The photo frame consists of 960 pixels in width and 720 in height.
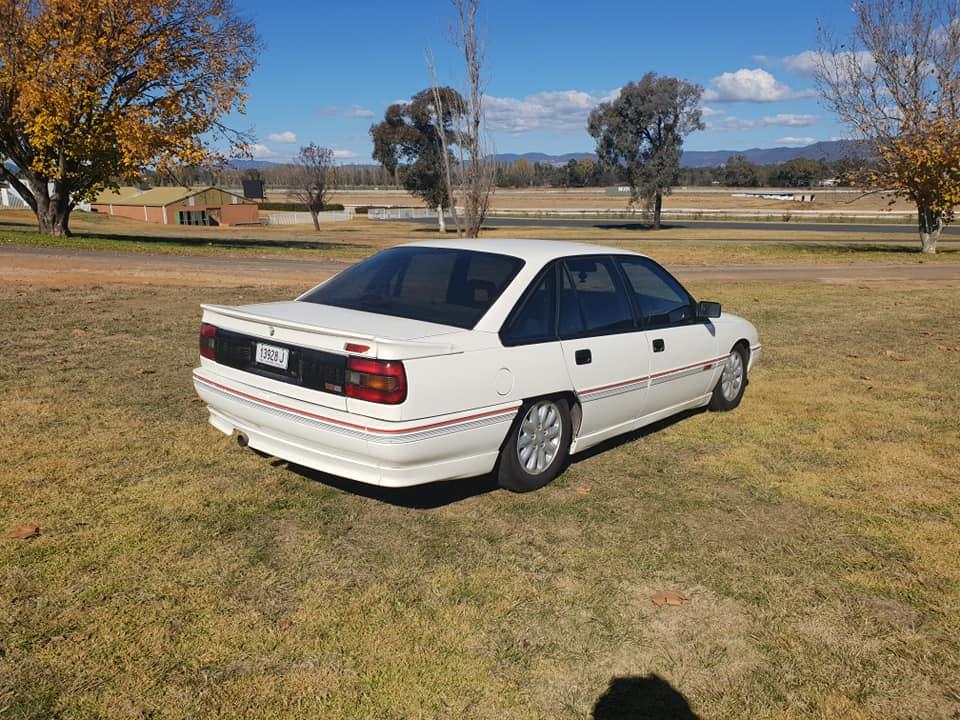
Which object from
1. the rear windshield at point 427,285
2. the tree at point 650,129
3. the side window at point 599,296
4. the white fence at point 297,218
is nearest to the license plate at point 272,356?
the rear windshield at point 427,285

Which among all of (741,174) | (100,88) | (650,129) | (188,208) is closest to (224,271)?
(100,88)

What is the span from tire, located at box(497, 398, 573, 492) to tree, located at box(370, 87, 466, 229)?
61.0 metres

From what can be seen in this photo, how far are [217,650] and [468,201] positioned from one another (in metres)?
30.9

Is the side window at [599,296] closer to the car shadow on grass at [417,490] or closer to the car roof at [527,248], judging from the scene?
the car roof at [527,248]

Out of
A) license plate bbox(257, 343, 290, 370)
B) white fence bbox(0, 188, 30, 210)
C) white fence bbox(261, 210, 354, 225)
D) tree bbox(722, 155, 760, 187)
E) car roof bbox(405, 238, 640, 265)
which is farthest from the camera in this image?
tree bbox(722, 155, 760, 187)

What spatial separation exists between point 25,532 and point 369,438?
1892mm

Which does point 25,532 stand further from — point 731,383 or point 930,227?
point 930,227

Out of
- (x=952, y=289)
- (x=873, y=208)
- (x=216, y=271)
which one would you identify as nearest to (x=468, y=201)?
(x=216, y=271)

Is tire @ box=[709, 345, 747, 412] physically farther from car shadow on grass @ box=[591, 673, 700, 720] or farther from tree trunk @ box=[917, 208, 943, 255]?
tree trunk @ box=[917, 208, 943, 255]

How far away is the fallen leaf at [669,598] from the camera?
11.8ft

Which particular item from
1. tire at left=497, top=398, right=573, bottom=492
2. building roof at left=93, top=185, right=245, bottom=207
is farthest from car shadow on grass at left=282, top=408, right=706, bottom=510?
building roof at left=93, top=185, right=245, bottom=207

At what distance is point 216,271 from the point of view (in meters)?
19.0

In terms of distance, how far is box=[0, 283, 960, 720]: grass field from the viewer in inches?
115

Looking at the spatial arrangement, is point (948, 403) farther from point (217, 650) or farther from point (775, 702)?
point (217, 650)
